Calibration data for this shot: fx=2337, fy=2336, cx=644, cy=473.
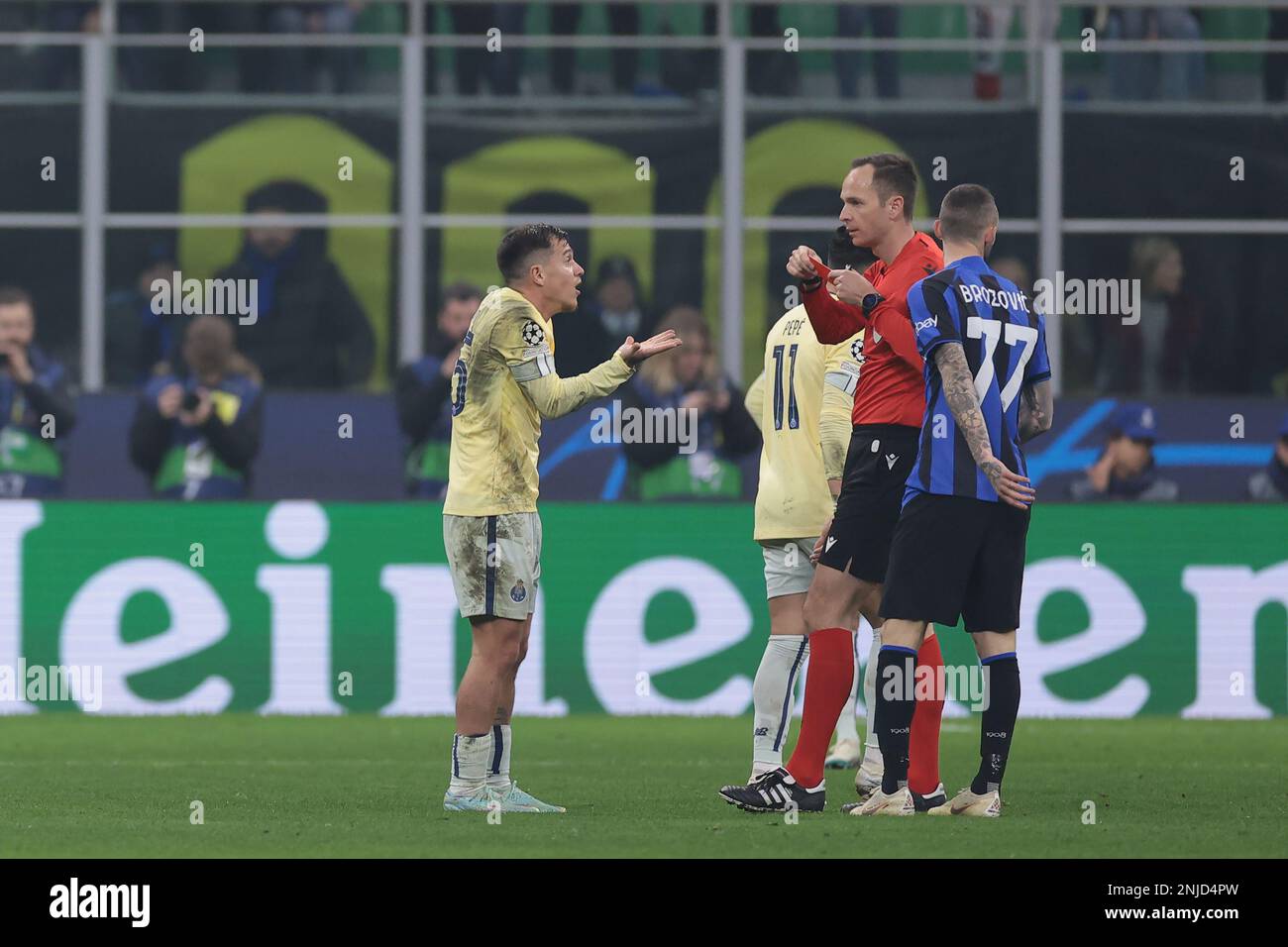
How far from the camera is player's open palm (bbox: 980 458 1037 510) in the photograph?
7703 millimetres

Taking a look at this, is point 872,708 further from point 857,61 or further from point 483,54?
point 483,54

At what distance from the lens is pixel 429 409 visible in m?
13.9

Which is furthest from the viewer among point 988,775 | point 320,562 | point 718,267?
point 718,267

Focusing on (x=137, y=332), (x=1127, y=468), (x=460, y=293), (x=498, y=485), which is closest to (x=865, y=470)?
Result: (x=498, y=485)

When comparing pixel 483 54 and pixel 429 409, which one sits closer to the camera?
pixel 429 409

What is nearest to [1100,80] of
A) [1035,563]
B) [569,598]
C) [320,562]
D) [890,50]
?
[890,50]

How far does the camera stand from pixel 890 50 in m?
15.6

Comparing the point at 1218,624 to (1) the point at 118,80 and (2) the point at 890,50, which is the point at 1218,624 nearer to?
(2) the point at 890,50

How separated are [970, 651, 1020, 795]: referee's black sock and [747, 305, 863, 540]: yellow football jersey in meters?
1.23

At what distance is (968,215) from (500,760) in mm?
2527

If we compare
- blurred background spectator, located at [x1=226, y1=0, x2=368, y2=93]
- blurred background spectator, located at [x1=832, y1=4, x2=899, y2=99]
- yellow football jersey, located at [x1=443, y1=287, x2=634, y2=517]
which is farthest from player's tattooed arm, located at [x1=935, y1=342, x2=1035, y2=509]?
blurred background spectator, located at [x1=226, y1=0, x2=368, y2=93]

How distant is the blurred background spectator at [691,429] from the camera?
45.7 ft

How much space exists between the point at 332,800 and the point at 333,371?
22.2ft

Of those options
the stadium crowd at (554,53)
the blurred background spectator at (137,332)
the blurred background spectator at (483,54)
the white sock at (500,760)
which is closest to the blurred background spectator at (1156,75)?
the stadium crowd at (554,53)
